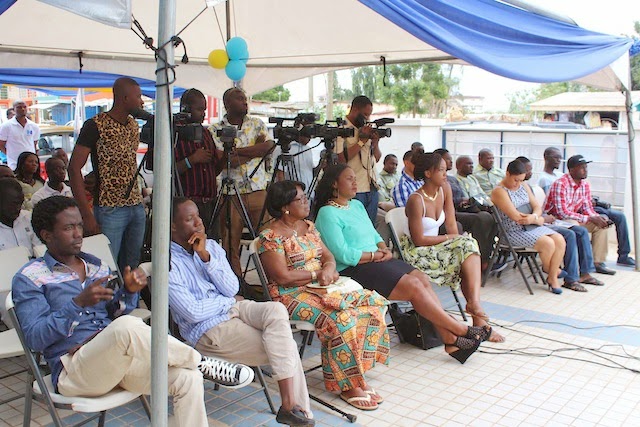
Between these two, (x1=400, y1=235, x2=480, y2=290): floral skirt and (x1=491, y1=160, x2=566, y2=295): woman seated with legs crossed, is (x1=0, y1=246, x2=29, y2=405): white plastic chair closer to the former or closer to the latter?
(x1=400, y1=235, x2=480, y2=290): floral skirt

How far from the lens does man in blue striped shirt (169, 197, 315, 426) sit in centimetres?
305

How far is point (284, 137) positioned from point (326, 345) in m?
1.88

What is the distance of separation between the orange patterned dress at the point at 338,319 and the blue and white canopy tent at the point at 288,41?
1321mm

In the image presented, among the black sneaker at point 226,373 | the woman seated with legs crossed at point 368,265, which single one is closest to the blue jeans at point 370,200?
the woman seated with legs crossed at point 368,265

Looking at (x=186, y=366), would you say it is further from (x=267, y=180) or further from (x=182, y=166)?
(x=267, y=180)

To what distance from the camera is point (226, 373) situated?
2.75 m

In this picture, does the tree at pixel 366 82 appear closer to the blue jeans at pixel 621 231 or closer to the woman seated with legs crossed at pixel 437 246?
the blue jeans at pixel 621 231

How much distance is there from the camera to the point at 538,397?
372 centimetres

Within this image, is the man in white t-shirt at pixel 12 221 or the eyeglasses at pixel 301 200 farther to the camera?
the man in white t-shirt at pixel 12 221

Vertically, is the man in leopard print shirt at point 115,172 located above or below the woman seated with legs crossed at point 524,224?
above

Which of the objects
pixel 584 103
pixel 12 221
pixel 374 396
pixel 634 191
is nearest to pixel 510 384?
pixel 374 396

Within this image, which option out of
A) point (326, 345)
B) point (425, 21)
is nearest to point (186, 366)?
point (326, 345)

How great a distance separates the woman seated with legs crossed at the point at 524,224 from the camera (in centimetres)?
596

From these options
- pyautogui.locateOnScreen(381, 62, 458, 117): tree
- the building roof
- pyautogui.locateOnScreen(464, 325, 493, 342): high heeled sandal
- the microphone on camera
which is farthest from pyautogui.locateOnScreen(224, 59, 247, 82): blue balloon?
pyautogui.locateOnScreen(381, 62, 458, 117): tree
